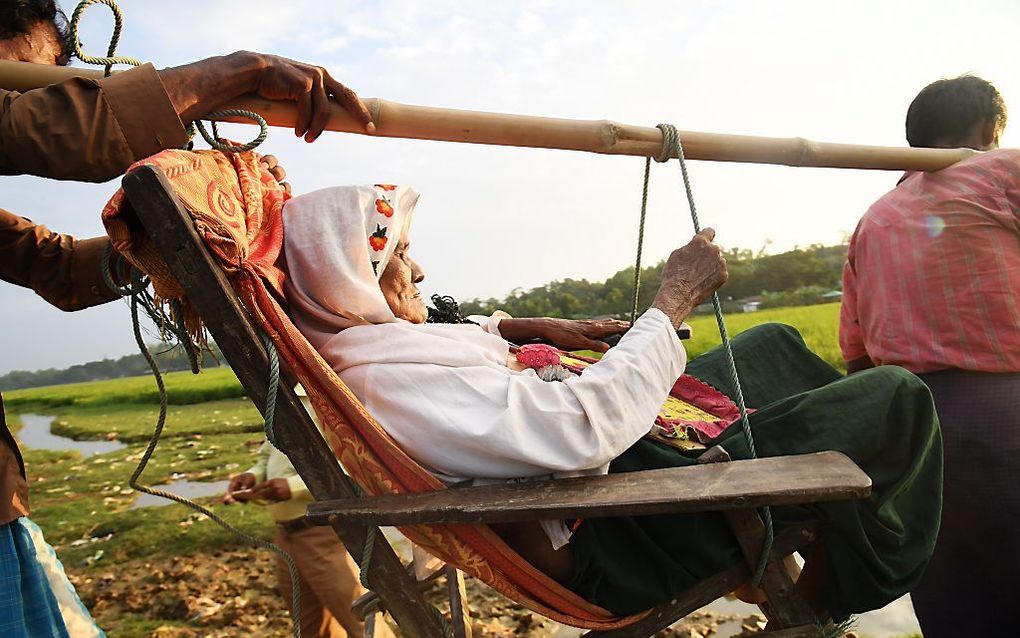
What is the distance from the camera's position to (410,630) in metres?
1.92

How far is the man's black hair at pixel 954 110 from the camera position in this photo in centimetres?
334

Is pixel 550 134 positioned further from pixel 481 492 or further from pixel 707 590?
pixel 707 590

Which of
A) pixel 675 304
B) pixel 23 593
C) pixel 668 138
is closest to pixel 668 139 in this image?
pixel 668 138

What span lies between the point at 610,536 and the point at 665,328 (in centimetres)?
69

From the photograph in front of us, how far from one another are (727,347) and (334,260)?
4.58 ft

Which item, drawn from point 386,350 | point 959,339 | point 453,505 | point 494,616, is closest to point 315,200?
point 386,350

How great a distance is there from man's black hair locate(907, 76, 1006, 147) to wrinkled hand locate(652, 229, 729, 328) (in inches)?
81.4

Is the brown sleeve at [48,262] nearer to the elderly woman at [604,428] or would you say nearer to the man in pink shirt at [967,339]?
the elderly woman at [604,428]

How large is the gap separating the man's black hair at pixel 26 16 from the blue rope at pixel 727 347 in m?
2.14

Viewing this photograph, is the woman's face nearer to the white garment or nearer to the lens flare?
the white garment

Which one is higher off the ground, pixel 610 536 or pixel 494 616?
pixel 610 536

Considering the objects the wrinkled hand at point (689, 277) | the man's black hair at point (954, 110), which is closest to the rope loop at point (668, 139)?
the wrinkled hand at point (689, 277)

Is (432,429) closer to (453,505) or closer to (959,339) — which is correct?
(453,505)

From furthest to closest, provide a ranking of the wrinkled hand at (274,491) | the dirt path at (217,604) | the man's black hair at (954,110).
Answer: the dirt path at (217,604)
the wrinkled hand at (274,491)
the man's black hair at (954,110)
